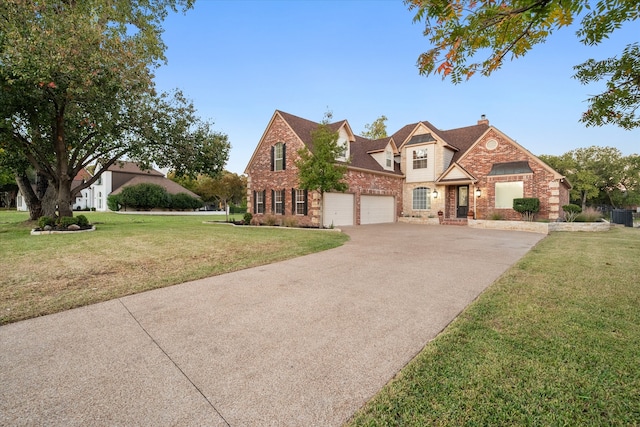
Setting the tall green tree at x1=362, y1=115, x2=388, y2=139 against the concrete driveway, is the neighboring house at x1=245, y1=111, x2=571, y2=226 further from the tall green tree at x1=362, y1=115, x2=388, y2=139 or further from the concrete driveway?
the tall green tree at x1=362, y1=115, x2=388, y2=139

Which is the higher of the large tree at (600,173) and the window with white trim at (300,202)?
the large tree at (600,173)

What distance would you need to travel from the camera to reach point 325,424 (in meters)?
1.93

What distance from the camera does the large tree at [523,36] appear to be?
98.4 inches

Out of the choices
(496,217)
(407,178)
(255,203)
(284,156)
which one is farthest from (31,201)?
(496,217)

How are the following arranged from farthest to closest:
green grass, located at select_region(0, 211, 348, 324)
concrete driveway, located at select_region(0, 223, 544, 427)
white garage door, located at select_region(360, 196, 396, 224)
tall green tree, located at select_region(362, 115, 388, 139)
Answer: tall green tree, located at select_region(362, 115, 388, 139) < white garage door, located at select_region(360, 196, 396, 224) < green grass, located at select_region(0, 211, 348, 324) < concrete driveway, located at select_region(0, 223, 544, 427)

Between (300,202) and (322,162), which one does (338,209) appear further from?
(322,162)

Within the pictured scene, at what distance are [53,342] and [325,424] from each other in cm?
306

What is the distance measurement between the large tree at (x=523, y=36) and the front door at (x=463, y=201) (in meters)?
18.0

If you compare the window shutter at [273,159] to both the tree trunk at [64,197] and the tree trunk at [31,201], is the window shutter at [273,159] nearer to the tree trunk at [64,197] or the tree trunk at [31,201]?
the tree trunk at [64,197]

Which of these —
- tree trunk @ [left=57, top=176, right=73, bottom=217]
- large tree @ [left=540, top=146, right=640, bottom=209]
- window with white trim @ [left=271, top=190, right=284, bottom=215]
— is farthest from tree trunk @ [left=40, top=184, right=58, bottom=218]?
large tree @ [left=540, top=146, right=640, bottom=209]

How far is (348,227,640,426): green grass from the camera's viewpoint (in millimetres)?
1978

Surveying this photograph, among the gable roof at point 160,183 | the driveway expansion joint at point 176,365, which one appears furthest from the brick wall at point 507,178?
the gable roof at point 160,183

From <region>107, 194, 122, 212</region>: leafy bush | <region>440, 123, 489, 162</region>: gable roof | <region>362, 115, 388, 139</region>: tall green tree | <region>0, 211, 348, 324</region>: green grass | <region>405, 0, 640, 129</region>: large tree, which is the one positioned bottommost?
<region>0, 211, 348, 324</region>: green grass

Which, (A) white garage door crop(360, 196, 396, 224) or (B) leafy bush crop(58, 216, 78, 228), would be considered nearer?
(B) leafy bush crop(58, 216, 78, 228)
